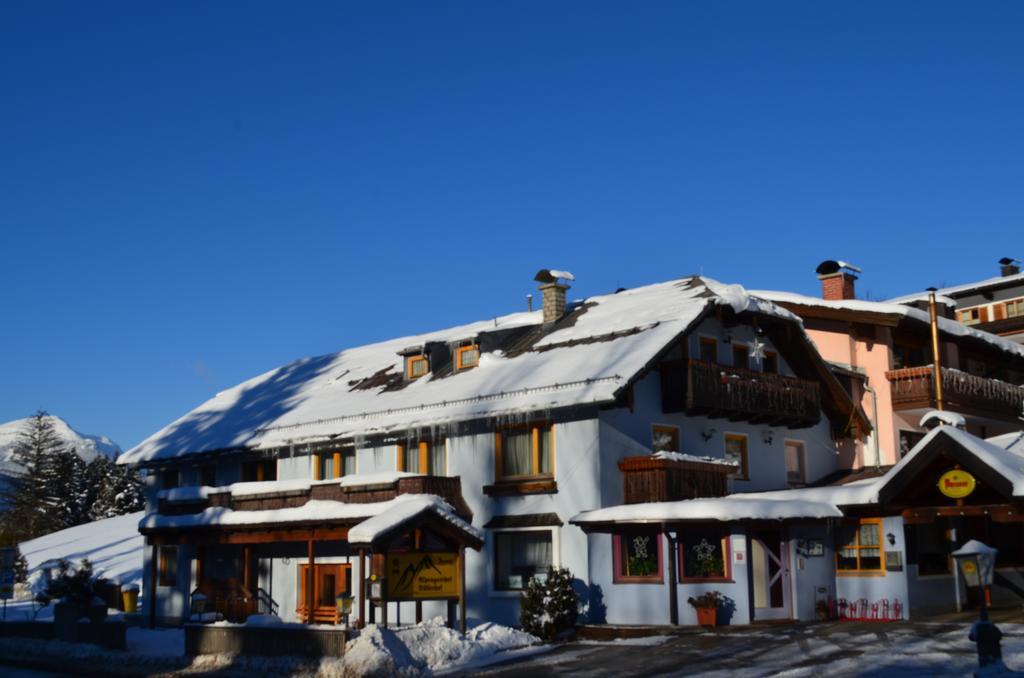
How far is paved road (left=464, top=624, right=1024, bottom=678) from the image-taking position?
18219mm

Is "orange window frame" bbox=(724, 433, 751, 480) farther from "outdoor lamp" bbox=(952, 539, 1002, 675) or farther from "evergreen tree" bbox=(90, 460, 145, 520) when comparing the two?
"evergreen tree" bbox=(90, 460, 145, 520)

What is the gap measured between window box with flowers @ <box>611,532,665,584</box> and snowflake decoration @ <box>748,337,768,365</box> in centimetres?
828

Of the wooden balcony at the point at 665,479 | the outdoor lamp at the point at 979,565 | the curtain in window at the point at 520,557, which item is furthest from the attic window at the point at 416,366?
the outdoor lamp at the point at 979,565

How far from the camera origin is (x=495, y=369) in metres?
32.2

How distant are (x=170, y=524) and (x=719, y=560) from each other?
16010 mm

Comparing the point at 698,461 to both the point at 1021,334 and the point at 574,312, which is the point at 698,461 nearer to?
the point at 574,312

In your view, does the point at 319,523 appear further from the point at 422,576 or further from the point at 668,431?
the point at 668,431

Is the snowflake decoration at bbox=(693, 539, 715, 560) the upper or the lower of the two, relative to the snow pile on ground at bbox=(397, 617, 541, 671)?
upper

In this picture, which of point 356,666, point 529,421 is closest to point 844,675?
point 356,666

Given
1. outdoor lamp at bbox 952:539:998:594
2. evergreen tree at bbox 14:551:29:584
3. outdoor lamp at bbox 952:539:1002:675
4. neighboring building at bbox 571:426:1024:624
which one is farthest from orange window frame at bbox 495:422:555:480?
evergreen tree at bbox 14:551:29:584

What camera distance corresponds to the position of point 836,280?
4094 cm

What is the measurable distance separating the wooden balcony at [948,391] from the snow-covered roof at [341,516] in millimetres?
17032

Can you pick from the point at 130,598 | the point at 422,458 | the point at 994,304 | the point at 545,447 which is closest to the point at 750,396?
the point at 545,447

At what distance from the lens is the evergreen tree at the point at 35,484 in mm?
79688
